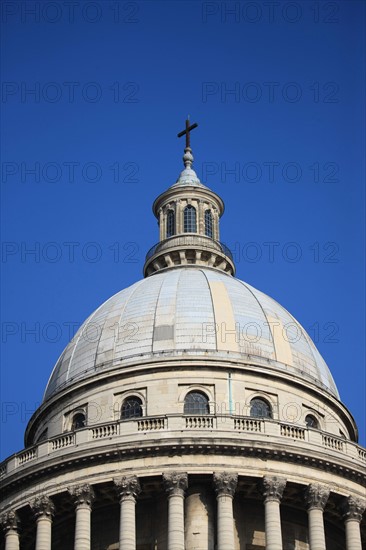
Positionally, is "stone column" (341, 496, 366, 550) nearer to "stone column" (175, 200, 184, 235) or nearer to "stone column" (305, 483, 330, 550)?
"stone column" (305, 483, 330, 550)

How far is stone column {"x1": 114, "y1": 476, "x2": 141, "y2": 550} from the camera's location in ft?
253

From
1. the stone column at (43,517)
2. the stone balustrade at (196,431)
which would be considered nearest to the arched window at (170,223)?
the stone balustrade at (196,431)

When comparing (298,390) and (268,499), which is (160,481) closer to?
(268,499)

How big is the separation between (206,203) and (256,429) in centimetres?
2409

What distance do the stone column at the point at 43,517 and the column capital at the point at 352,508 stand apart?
13.6m

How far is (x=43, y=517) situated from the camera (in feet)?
261

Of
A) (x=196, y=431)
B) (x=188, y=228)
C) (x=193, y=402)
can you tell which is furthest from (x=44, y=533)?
(x=188, y=228)

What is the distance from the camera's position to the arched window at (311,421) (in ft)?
283

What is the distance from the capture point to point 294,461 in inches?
3140

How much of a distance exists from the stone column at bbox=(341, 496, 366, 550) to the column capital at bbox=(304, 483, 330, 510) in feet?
4.58

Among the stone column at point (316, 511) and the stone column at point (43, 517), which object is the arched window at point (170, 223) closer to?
the stone column at point (43, 517)

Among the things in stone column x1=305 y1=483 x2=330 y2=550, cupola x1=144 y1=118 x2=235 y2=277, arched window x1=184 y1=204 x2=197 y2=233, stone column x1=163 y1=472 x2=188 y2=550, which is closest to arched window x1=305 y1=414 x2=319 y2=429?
stone column x1=305 y1=483 x2=330 y2=550

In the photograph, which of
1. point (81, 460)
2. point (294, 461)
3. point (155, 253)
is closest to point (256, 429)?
point (294, 461)

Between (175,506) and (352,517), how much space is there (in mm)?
8685
